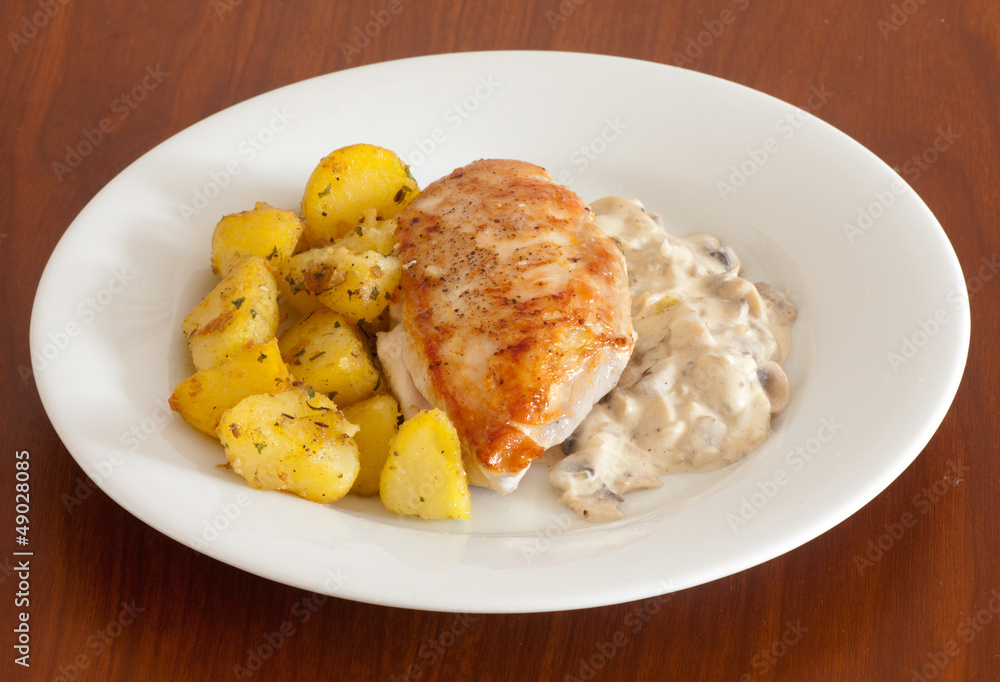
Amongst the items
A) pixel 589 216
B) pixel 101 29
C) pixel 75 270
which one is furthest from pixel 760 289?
pixel 101 29

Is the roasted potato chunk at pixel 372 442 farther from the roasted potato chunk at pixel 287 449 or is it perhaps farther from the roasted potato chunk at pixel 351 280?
the roasted potato chunk at pixel 351 280

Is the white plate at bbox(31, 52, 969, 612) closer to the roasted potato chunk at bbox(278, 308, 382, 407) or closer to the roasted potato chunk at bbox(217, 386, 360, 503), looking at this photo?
the roasted potato chunk at bbox(217, 386, 360, 503)

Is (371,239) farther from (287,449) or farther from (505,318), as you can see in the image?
(287,449)

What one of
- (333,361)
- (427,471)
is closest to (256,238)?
(333,361)

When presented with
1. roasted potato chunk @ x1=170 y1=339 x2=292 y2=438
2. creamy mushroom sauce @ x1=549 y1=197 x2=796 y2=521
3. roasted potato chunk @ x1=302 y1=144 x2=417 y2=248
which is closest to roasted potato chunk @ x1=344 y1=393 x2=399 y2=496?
roasted potato chunk @ x1=170 y1=339 x2=292 y2=438

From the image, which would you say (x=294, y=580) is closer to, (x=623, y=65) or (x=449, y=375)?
(x=449, y=375)

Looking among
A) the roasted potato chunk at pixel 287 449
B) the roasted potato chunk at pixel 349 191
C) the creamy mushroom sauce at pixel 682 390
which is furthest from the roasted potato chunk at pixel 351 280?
the creamy mushroom sauce at pixel 682 390
